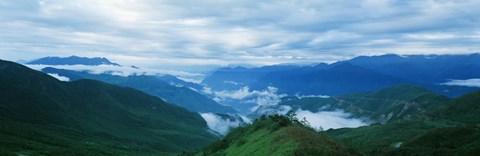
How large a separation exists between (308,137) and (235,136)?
143 ft

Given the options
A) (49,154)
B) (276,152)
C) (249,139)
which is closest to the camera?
(276,152)

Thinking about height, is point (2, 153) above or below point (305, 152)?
below

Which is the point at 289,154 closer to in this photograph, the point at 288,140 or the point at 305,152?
the point at 305,152

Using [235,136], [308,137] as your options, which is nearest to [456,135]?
[235,136]

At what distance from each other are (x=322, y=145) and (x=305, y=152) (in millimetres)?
3148

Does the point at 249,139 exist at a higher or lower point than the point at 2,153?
higher

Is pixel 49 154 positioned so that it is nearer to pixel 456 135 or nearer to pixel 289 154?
pixel 289 154

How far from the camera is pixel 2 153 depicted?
385 ft

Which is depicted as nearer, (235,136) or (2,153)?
(235,136)

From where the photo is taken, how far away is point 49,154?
5285 inches

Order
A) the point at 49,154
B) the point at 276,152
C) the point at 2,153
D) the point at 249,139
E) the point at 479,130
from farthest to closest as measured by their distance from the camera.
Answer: the point at 49,154, the point at 479,130, the point at 2,153, the point at 249,139, the point at 276,152

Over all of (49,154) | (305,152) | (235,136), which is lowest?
(49,154)

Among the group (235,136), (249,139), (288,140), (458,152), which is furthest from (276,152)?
(458,152)

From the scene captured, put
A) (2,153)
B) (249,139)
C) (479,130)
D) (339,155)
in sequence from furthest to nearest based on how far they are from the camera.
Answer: (479,130) → (2,153) → (249,139) → (339,155)
